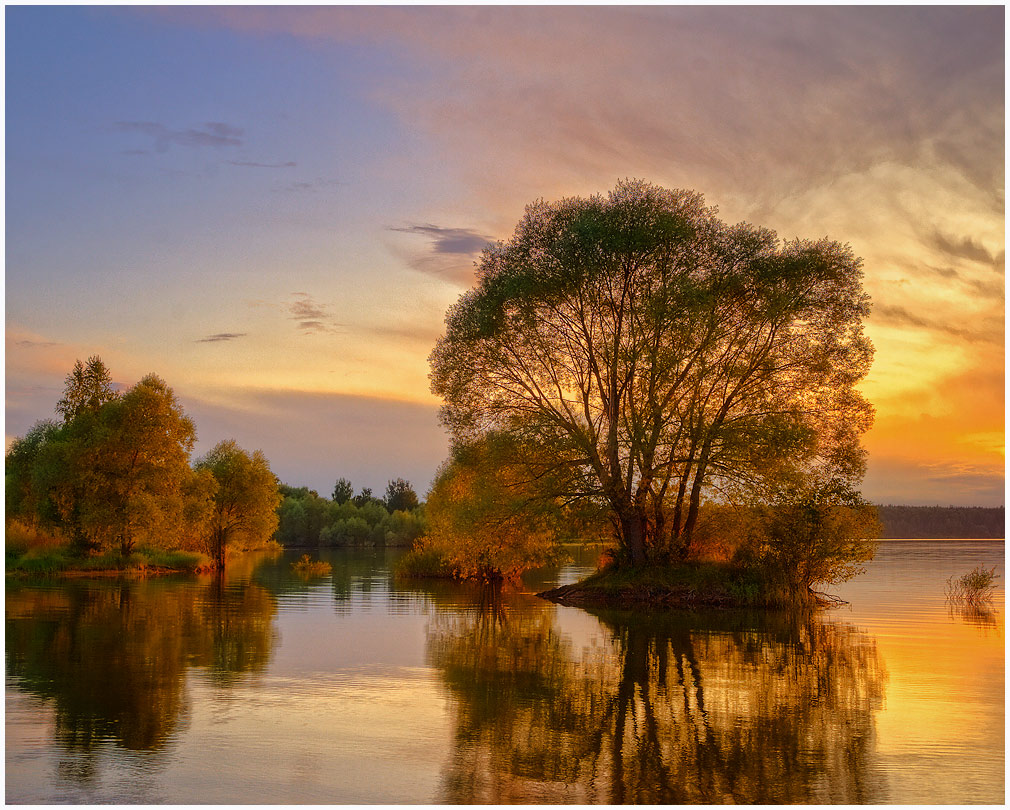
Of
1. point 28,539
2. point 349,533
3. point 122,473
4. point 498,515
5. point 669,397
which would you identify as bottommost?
point 349,533

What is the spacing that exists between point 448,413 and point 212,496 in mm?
32200

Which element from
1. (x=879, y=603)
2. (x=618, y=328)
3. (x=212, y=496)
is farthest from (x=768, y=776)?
(x=212, y=496)

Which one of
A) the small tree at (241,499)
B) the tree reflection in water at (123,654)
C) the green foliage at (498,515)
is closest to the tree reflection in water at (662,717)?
the tree reflection in water at (123,654)

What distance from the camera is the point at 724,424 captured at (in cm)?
3475

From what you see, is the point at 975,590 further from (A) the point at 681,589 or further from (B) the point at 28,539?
(B) the point at 28,539

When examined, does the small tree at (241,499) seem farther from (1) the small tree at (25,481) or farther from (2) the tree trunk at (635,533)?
(2) the tree trunk at (635,533)

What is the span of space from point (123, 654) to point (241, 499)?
50.9m

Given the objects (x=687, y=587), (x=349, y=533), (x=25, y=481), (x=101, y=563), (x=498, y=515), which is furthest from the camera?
(x=349, y=533)

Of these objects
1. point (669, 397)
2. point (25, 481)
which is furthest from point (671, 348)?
point (25, 481)

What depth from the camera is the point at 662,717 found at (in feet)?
42.2

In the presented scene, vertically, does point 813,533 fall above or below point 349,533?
above

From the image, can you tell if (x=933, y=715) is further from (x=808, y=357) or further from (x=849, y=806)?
(x=808, y=357)

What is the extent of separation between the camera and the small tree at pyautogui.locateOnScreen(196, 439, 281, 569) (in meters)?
67.4

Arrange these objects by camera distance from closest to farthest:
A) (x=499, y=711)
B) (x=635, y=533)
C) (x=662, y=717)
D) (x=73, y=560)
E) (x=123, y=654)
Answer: (x=662, y=717) < (x=499, y=711) < (x=123, y=654) < (x=635, y=533) < (x=73, y=560)
